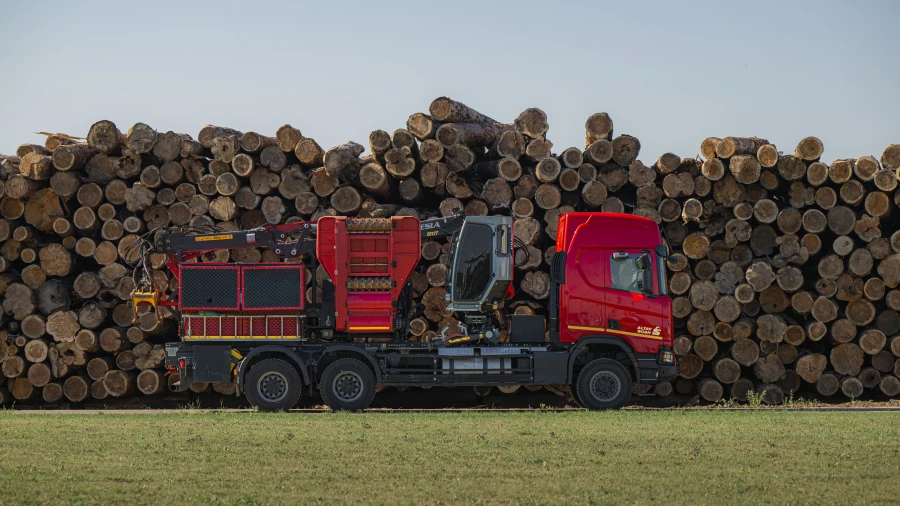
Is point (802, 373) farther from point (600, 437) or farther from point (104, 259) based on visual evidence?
point (104, 259)

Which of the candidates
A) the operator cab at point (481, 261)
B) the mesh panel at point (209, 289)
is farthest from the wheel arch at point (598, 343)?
the mesh panel at point (209, 289)

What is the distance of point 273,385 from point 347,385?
1.02m

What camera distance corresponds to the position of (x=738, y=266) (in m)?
17.2

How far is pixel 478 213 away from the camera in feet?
55.8

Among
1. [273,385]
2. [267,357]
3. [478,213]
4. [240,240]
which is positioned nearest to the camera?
[273,385]

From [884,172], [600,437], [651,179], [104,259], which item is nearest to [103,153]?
[104,259]

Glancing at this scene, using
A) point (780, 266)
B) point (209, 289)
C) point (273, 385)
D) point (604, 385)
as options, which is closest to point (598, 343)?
point (604, 385)

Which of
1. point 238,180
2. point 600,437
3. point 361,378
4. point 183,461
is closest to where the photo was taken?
point 183,461

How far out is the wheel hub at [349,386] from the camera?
1434cm

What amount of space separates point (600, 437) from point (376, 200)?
7793mm

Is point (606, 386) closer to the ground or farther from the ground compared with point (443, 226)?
closer to the ground

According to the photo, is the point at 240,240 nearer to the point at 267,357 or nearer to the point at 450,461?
the point at 267,357

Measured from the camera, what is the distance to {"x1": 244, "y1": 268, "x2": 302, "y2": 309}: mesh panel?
14383mm

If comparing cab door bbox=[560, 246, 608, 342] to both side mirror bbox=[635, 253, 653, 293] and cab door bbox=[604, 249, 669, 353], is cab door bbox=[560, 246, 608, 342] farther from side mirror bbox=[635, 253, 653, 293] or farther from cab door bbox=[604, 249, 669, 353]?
side mirror bbox=[635, 253, 653, 293]
